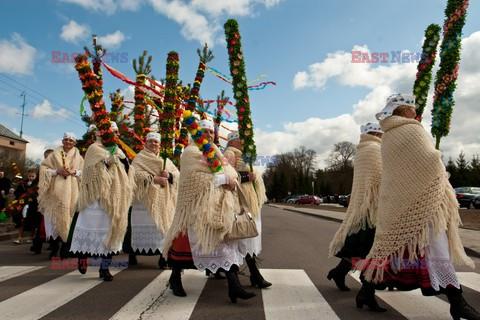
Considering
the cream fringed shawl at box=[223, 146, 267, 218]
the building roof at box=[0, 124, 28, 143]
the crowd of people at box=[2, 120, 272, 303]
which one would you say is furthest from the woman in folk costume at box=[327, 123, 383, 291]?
the building roof at box=[0, 124, 28, 143]

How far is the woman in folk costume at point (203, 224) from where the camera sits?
14.1 ft

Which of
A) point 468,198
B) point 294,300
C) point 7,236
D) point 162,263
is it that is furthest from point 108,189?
point 468,198

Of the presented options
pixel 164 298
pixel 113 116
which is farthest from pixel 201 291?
pixel 113 116

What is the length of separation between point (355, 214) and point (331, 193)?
69155 millimetres

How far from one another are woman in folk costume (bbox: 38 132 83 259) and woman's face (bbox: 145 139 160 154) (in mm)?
2000

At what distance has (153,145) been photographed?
6477mm

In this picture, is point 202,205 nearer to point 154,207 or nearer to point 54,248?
point 154,207

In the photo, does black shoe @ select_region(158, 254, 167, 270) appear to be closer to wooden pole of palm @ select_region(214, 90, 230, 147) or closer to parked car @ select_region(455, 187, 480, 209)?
wooden pole of palm @ select_region(214, 90, 230, 147)

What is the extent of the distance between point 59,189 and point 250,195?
3994mm

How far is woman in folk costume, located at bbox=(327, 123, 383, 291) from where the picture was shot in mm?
4430

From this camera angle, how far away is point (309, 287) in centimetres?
496

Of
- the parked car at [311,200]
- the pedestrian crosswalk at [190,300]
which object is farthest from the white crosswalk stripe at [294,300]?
the parked car at [311,200]

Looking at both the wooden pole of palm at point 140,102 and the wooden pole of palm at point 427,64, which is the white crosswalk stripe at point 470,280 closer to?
the wooden pole of palm at point 427,64

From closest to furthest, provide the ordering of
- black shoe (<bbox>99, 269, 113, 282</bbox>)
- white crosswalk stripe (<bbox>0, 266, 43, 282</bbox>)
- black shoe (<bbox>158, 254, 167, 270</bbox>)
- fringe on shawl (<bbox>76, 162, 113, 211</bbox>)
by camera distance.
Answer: black shoe (<bbox>99, 269, 113, 282</bbox>)
white crosswalk stripe (<bbox>0, 266, 43, 282</bbox>)
fringe on shawl (<bbox>76, 162, 113, 211</bbox>)
black shoe (<bbox>158, 254, 167, 270</bbox>)
